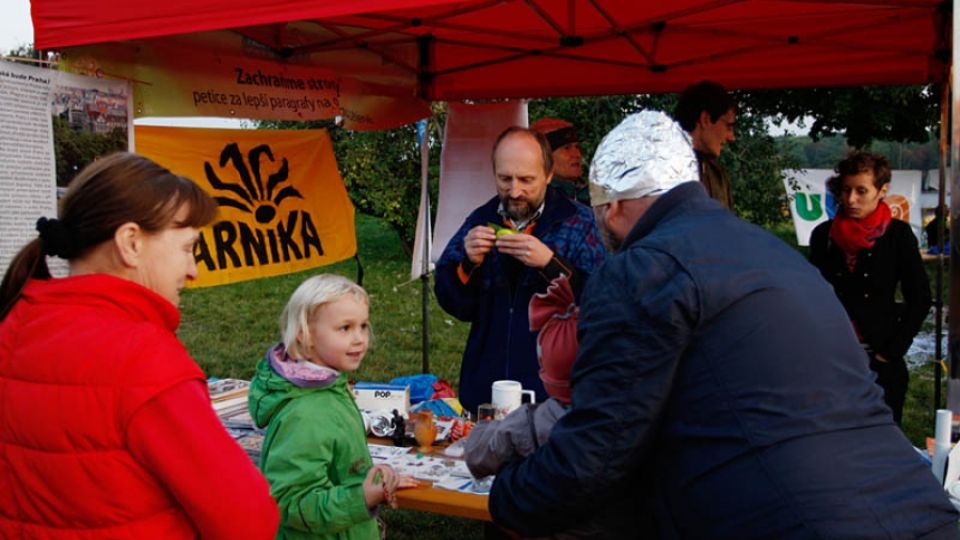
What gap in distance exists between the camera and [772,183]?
12.3m

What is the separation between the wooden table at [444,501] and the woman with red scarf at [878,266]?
248cm

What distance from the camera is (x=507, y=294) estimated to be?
3010 mm

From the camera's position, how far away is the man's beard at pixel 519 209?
9.98ft

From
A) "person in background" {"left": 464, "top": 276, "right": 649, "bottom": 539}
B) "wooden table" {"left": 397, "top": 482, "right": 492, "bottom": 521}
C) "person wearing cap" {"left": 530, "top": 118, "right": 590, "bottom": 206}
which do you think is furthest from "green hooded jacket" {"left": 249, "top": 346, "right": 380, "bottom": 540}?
"person wearing cap" {"left": 530, "top": 118, "right": 590, "bottom": 206}

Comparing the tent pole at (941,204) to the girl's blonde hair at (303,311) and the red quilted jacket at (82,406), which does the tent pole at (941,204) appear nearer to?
the girl's blonde hair at (303,311)

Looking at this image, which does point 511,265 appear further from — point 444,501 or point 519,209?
point 444,501

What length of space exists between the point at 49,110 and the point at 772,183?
11.2 m

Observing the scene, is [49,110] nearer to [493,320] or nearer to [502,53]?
[493,320]

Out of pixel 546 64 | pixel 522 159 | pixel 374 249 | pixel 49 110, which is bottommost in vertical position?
pixel 374 249

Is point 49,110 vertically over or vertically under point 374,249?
over

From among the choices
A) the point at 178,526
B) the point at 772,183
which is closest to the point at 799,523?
the point at 178,526

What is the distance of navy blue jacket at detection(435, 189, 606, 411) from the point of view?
2.97 m

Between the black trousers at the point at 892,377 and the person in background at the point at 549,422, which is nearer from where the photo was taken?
the person in background at the point at 549,422

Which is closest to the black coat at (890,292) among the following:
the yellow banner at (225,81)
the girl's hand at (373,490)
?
the girl's hand at (373,490)
